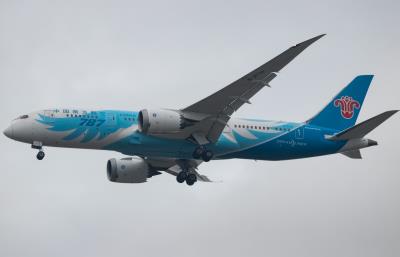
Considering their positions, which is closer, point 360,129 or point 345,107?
point 360,129

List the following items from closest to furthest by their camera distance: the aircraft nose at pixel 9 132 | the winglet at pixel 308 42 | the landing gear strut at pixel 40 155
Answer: the winglet at pixel 308 42, the aircraft nose at pixel 9 132, the landing gear strut at pixel 40 155

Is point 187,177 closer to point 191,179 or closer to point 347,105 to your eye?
point 191,179

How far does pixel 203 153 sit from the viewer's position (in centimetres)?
5325

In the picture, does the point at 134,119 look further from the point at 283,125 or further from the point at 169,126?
the point at 283,125

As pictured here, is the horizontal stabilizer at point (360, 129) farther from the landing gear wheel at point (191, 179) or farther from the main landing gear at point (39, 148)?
the main landing gear at point (39, 148)

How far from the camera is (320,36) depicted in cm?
4409

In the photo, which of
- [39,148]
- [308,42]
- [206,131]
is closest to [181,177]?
[206,131]

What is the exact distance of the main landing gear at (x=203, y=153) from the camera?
53219mm

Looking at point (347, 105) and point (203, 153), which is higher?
point (347, 105)

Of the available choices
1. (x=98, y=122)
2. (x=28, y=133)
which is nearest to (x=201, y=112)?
(x=98, y=122)

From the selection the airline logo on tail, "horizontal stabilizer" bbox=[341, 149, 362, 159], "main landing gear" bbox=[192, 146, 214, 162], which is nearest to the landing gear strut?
"main landing gear" bbox=[192, 146, 214, 162]

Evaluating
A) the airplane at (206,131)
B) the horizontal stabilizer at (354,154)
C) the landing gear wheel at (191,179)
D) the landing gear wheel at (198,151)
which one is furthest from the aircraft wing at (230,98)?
the horizontal stabilizer at (354,154)

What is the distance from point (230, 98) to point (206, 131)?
3006 millimetres

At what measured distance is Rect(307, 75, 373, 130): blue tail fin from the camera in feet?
190
